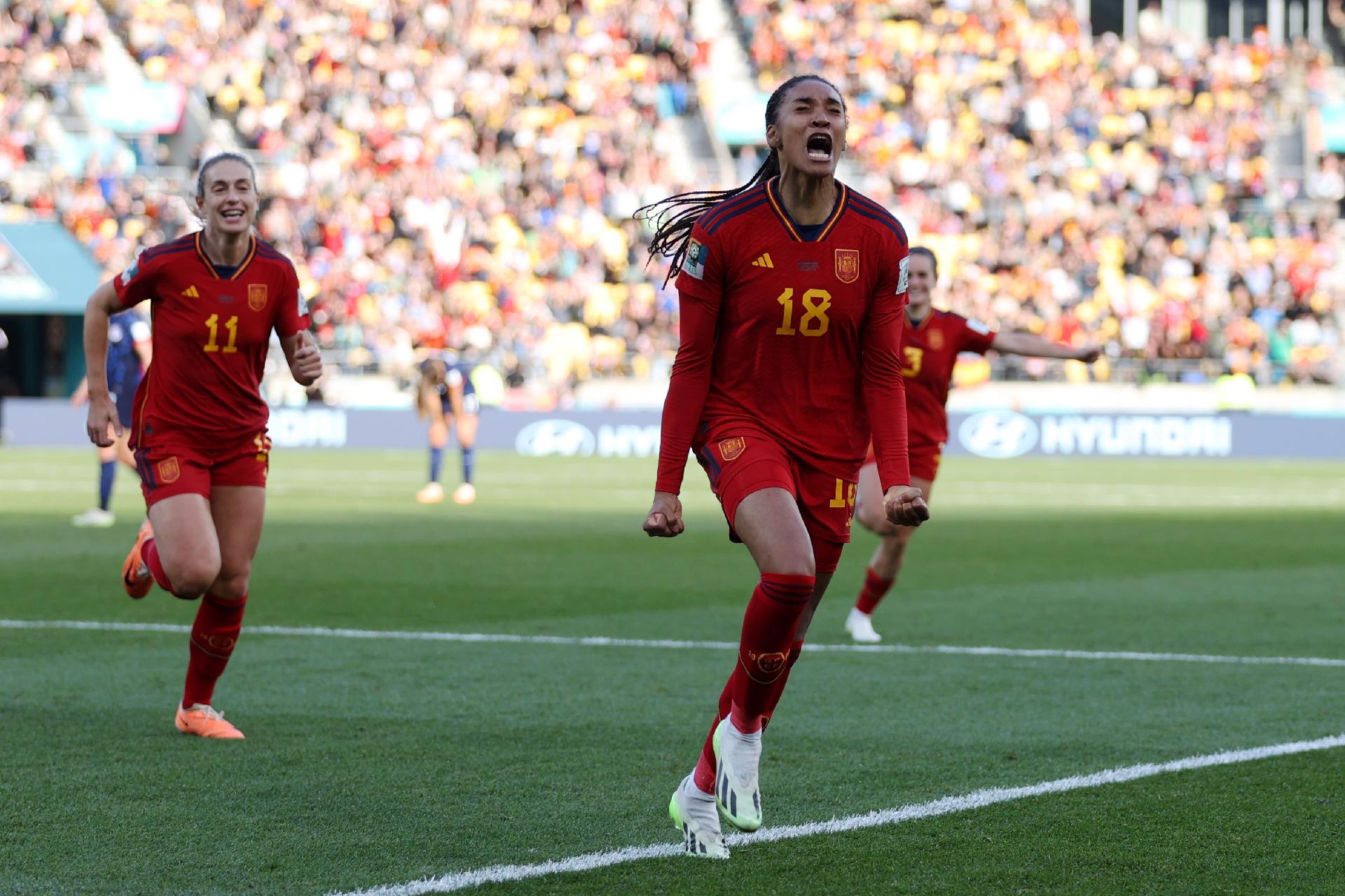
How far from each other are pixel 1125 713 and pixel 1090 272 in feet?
91.8

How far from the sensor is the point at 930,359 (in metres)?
10.4

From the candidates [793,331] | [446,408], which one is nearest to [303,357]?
[793,331]

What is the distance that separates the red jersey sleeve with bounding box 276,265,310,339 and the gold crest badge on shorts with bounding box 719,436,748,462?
2482 mm

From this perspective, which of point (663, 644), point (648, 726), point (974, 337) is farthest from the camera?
point (974, 337)

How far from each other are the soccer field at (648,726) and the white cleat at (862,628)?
5.0 inches

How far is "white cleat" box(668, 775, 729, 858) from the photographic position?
5238 mm

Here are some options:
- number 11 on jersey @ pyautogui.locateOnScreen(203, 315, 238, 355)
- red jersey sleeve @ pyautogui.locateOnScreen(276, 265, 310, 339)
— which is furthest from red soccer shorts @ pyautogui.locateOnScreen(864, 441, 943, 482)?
number 11 on jersey @ pyautogui.locateOnScreen(203, 315, 238, 355)

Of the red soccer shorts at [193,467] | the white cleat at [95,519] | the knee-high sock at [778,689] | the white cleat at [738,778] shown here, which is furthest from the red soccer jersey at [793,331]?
the white cleat at [95,519]

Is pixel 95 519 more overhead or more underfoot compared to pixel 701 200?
more underfoot

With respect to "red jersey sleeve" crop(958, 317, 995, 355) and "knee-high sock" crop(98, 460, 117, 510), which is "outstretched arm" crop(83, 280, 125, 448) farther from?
"knee-high sock" crop(98, 460, 117, 510)

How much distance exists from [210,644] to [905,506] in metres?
3.19

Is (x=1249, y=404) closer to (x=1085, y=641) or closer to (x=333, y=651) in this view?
(x=1085, y=641)

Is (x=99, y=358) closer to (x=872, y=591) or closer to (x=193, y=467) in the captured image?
(x=193, y=467)

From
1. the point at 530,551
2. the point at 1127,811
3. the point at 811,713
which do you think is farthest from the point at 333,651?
the point at 530,551
